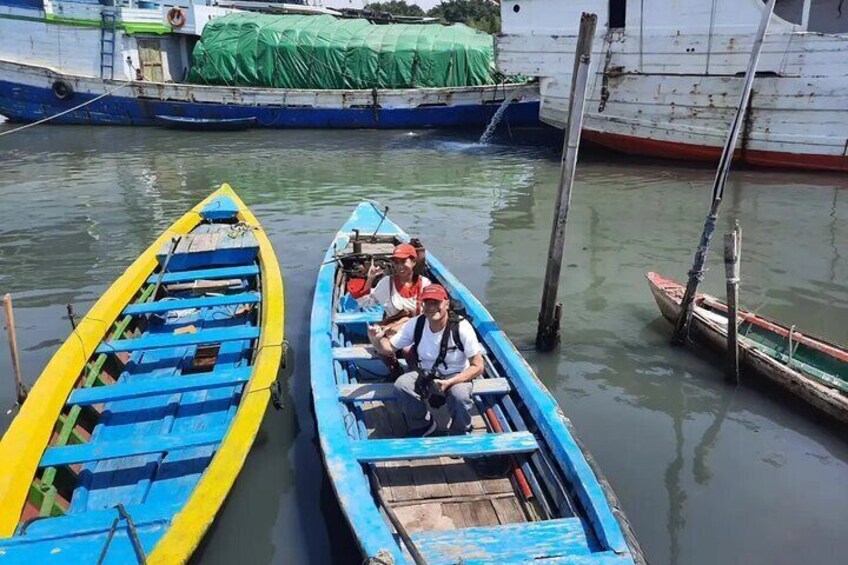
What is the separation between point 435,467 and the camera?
511 centimetres

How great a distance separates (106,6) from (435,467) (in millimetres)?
28353

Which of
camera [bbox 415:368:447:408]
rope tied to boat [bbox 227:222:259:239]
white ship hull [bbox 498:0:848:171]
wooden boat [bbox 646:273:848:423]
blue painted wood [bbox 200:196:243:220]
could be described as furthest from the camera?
white ship hull [bbox 498:0:848:171]

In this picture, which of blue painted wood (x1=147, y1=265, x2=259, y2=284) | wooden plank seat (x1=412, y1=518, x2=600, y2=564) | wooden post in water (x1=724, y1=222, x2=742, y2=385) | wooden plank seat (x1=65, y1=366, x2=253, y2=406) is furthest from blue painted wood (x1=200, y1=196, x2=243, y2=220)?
wooden plank seat (x1=412, y1=518, x2=600, y2=564)

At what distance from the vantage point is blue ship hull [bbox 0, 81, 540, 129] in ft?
86.1

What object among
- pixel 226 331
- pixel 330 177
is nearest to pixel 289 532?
pixel 226 331

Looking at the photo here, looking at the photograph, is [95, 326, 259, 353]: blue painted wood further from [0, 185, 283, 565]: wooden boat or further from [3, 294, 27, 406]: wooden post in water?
[3, 294, 27, 406]: wooden post in water

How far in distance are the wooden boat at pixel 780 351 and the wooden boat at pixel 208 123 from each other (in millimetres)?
21272

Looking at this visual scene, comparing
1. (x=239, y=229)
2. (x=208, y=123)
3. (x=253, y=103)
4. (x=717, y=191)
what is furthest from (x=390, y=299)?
(x=253, y=103)

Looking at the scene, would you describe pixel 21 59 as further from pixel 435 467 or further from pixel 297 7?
pixel 435 467

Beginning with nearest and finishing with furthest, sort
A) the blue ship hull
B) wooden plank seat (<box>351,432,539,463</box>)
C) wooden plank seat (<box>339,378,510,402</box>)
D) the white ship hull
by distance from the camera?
1. wooden plank seat (<box>351,432,539,463</box>)
2. wooden plank seat (<box>339,378,510,402</box>)
3. the white ship hull
4. the blue ship hull

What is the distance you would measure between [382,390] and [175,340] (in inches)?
92.9

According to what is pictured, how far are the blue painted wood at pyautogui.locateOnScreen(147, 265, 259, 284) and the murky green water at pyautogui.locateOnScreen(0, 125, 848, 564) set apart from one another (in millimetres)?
952

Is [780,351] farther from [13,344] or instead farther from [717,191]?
[13,344]

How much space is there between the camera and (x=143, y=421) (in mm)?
5883
